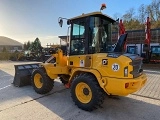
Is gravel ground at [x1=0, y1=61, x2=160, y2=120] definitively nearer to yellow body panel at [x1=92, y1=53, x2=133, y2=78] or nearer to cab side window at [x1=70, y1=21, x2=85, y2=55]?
yellow body panel at [x1=92, y1=53, x2=133, y2=78]

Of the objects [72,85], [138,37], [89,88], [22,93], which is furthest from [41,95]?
[138,37]

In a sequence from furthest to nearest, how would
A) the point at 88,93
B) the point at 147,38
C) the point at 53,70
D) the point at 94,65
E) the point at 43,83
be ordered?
the point at 147,38 → the point at 43,83 → the point at 53,70 → the point at 88,93 → the point at 94,65

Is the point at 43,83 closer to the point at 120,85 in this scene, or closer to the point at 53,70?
the point at 53,70

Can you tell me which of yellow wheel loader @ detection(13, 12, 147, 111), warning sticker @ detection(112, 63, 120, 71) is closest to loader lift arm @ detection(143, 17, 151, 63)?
yellow wheel loader @ detection(13, 12, 147, 111)

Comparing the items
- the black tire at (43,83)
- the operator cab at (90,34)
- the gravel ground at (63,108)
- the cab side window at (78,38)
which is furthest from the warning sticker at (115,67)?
the black tire at (43,83)

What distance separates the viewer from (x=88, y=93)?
4.76 m

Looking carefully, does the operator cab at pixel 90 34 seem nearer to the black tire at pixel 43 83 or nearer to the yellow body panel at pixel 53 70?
the yellow body panel at pixel 53 70

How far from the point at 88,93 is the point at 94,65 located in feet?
2.49

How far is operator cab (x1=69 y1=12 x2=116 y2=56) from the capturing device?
486 cm

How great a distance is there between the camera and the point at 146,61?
49.4 ft

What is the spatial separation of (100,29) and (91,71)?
121cm

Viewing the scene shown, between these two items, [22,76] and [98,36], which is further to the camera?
[22,76]

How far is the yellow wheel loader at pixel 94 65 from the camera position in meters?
4.26

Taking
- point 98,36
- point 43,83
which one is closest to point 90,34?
point 98,36
